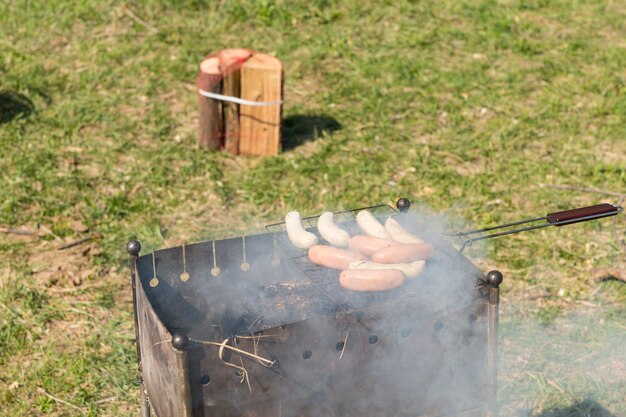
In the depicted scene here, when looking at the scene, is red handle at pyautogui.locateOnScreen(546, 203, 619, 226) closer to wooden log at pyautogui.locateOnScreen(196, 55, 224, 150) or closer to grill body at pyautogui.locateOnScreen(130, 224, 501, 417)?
grill body at pyautogui.locateOnScreen(130, 224, 501, 417)

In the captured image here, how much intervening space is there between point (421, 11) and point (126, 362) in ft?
21.3

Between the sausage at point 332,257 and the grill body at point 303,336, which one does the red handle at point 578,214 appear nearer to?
the grill body at point 303,336

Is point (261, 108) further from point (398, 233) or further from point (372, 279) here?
point (372, 279)

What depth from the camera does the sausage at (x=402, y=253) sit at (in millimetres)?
3533

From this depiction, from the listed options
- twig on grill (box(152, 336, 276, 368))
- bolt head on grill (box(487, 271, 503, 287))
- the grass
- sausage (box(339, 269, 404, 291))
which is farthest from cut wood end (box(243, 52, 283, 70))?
twig on grill (box(152, 336, 276, 368))

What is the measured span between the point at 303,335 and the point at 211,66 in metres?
4.47

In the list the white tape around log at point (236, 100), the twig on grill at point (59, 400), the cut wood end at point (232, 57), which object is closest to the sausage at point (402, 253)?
the twig on grill at point (59, 400)

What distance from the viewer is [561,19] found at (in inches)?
391

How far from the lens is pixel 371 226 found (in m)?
3.84

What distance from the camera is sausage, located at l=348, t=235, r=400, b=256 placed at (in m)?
3.65

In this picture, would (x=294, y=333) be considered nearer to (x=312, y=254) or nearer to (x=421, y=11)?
(x=312, y=254)

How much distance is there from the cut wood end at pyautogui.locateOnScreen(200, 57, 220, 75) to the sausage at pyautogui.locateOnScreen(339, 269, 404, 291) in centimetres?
403

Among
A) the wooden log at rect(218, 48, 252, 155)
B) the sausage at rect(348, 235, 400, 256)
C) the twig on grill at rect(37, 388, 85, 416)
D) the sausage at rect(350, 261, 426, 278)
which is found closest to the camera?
the sausage at rect(350, 261, 426, 278)

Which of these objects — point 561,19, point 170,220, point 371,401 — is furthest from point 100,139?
point 561,19
